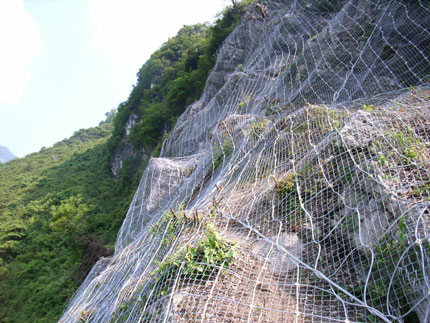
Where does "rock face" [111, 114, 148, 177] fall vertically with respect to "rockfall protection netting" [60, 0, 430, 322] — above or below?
above

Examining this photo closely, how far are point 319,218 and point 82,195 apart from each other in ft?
52.3

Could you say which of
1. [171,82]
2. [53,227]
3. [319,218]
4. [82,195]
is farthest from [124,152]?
[319,218]

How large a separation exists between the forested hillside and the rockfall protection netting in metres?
5.56

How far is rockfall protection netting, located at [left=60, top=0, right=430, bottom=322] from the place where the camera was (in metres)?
1.33

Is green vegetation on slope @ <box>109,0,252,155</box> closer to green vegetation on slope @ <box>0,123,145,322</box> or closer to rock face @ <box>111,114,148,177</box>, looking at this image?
rock face @ <box>111,114,148,177</box>

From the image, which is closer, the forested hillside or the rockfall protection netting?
the rockfall protection netting

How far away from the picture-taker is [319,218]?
1771 mm

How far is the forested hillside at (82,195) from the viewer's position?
331 inches

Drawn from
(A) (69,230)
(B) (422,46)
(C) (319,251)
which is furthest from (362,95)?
(A) (69,230)

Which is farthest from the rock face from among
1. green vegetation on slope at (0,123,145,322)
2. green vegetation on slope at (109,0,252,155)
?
green vegetation on slope at (0,123,145,322)

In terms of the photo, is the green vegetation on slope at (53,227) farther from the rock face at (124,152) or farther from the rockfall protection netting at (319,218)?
the rockfall protection netting at (319,218)

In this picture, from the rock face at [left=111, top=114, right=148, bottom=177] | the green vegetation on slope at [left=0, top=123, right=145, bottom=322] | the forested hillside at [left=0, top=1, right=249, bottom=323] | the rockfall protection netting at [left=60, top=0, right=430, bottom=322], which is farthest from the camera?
the rock face at [left=111, top=114, right=148, bottom=177]

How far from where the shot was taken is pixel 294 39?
5.88 metres

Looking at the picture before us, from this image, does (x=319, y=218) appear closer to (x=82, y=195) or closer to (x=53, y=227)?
(x=53, y=227)
